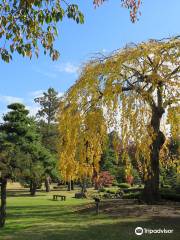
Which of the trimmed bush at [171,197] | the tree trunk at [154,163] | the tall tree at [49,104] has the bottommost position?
the trimmed bush at [171,197]

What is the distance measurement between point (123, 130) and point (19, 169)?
411 cm

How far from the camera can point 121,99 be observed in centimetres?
1323

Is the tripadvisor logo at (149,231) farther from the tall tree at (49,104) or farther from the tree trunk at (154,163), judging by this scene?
the tall tree at (49,104)

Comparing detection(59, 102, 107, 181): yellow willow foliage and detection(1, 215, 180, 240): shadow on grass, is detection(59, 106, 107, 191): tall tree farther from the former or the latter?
detection(1, 215, 180, 240): shadow on grass

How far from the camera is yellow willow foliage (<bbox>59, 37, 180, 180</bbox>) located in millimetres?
12914

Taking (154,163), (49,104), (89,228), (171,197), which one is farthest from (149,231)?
(49,104)

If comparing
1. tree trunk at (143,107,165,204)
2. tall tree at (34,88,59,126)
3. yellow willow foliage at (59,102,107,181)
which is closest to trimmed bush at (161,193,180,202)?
tree trunk at (143,107,165,204)

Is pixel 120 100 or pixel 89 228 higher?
pixel 120 100

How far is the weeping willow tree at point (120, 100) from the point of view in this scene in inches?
509

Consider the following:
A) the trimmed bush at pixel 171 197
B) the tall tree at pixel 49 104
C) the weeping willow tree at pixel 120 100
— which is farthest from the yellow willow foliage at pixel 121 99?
the tall tree at pixel 49 104

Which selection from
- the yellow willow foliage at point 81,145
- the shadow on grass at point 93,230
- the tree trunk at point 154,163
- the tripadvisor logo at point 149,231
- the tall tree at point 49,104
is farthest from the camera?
the tall tree at point 49,104

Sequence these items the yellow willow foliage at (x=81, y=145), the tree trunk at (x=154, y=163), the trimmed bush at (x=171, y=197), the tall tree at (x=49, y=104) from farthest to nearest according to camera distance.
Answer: the tall tree at (x=49, y=104)
the trimmed bush at (x=171, y=197)
the tree trunk at (x=154, y=163)
the yellow willow foliage at (x=81, y=145)

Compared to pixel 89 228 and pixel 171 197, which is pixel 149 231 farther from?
pixel 171 197

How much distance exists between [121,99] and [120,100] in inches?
2.1
